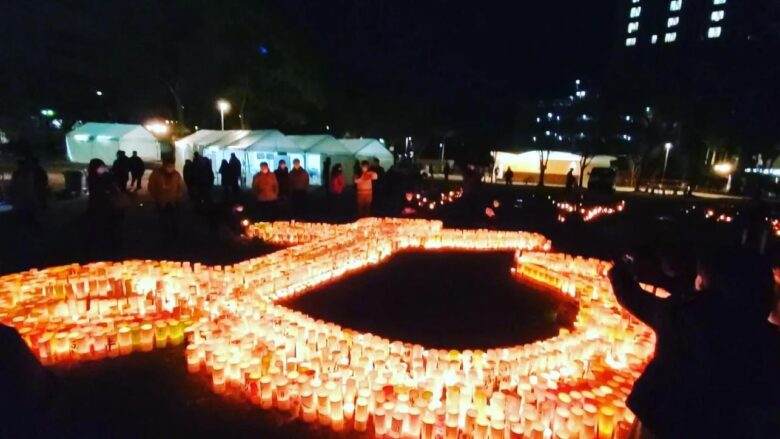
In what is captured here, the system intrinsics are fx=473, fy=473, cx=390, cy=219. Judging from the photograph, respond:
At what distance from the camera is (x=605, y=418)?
3057 mm

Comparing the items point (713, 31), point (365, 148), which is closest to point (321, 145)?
point (365, 148)

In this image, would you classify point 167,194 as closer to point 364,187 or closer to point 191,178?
point 364,187

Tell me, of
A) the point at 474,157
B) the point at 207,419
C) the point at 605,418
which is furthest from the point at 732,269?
the point at 474,157

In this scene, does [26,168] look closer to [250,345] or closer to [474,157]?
[250,345]

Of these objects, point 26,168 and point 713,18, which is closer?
point 26,168

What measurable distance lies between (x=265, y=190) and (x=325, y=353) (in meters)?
6.75

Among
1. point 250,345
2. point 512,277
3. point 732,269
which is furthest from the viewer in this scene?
point 512,277

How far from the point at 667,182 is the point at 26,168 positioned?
29762mm

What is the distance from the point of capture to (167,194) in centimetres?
823

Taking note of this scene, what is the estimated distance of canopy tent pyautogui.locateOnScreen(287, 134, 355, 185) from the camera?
1842cm

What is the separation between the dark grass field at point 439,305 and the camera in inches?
195

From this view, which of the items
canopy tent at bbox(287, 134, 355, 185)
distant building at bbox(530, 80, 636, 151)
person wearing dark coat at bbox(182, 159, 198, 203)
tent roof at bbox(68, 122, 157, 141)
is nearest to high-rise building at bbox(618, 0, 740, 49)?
distant building at bbox(530, 80, 636, 151)

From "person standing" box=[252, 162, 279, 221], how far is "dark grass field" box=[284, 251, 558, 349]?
375 cm

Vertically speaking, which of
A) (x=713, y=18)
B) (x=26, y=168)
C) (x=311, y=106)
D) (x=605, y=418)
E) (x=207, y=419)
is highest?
(x=713, y=18)
